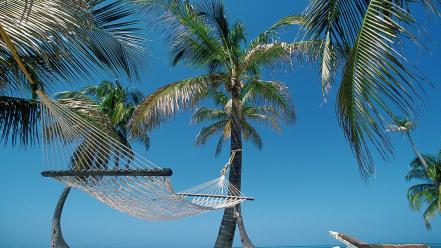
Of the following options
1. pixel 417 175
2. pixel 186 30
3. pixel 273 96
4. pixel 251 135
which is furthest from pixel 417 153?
pixel 186 30

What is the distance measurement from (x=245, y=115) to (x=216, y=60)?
2.10 meters

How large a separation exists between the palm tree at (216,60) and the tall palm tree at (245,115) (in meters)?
0.06

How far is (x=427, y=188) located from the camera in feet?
47.4

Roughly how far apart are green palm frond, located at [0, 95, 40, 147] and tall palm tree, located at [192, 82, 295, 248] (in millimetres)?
3509

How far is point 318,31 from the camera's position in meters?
2.06

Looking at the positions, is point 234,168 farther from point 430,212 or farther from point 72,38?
point 430,212

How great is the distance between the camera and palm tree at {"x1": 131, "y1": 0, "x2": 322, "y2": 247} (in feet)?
20.2

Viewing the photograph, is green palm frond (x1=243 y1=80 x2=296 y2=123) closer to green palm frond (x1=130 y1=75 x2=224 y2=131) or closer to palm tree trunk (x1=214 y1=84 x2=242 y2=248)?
palm tree trunk (x1=214 y1=84 x2=242 y2=248)

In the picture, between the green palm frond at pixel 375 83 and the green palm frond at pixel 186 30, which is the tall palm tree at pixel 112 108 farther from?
the green palm frond at pixel 375 83

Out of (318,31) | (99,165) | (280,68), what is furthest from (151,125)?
(318,31)

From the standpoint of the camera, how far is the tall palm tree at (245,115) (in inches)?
275

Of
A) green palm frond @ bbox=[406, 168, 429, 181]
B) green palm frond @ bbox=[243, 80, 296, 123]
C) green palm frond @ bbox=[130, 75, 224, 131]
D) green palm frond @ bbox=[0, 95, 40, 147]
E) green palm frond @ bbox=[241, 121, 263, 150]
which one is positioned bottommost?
green palm frond @ bbox=[0, 95, 40, 147]

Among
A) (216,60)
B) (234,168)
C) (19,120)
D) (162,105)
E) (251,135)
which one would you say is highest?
(216,60)

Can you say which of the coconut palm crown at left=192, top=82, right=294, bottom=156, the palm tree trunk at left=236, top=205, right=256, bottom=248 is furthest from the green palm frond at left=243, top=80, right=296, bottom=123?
the palm tree trunk at left=236, top=205, right=256, bottom=248
